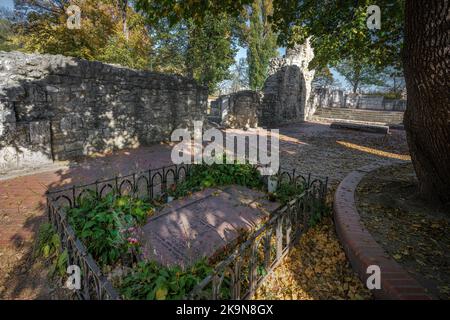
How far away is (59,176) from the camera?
5824 millimetres

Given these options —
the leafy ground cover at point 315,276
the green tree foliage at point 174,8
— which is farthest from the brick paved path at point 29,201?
the green tree foliage at point 174,8

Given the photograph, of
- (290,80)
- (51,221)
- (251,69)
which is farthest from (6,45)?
(51,221)

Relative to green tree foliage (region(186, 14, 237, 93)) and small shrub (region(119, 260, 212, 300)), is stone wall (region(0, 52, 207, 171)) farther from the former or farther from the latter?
green tree foliage (region(186, 14, 237, 93))

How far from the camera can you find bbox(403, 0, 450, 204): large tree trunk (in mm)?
2949

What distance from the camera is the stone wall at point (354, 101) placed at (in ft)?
90.6

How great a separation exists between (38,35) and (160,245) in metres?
18.8

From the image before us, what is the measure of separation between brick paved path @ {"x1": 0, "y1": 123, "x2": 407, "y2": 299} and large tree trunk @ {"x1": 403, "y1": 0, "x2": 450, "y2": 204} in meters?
2.16

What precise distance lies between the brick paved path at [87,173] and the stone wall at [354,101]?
1736 cm

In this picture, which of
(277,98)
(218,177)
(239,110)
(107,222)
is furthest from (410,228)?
(277,98)

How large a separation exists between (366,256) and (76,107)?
7.91 m

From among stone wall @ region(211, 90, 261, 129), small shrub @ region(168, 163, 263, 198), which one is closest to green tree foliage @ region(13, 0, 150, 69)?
stone wall @ region(211, 90, 261, 129)

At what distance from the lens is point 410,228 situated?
327 cm

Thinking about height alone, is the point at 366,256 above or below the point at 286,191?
below

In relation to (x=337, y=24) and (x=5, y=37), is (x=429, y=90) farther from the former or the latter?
(x=5, y=37)
